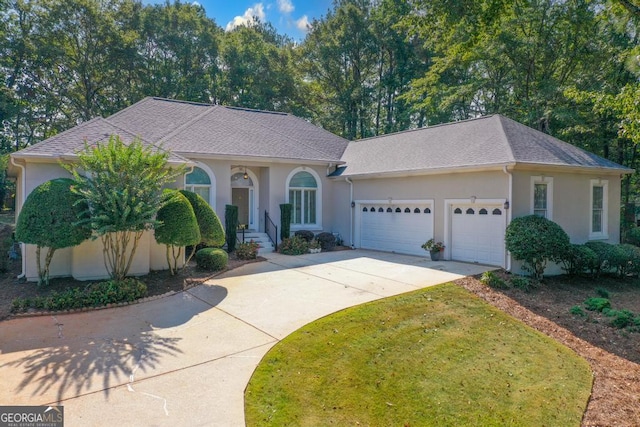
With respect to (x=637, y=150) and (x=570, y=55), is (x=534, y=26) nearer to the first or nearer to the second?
(x=570, y=55)

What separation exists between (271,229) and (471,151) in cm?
825

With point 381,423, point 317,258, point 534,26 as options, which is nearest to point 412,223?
point 317,258

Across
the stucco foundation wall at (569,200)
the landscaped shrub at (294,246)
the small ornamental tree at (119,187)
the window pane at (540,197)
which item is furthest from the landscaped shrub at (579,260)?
the small ornamental tree at (119,187)

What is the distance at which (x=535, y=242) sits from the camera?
402 inches

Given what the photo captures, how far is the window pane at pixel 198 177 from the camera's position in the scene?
13930 mm

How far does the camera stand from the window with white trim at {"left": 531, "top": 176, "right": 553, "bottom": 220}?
1171cm

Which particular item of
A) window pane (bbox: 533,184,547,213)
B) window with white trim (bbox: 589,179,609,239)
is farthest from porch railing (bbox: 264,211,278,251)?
window with white trim (bbox: 589,179,609,239)

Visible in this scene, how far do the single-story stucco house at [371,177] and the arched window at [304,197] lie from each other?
5cm

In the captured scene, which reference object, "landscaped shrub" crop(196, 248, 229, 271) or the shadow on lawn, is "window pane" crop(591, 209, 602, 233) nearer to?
"landscaped shrub" crop(196, 248, 229, 271)

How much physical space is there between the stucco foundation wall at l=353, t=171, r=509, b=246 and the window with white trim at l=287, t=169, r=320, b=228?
191cm

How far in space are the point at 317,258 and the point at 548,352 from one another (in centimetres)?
813

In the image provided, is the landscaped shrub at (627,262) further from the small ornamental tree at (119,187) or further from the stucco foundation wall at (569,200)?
the small ornamental tree at (119,187)

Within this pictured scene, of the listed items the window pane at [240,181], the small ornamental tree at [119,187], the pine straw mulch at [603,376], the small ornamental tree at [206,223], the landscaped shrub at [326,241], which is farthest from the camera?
the window pane at [240,181]

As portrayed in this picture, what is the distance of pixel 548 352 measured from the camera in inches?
258
